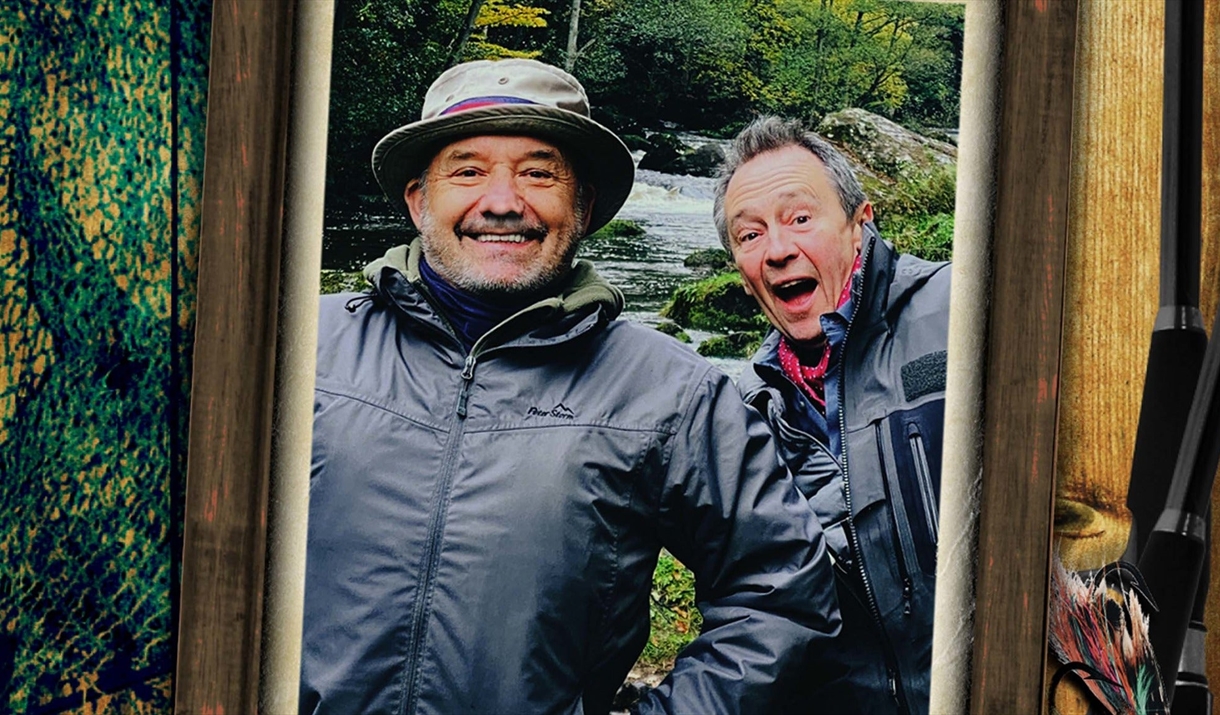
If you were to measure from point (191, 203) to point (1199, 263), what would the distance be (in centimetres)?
107

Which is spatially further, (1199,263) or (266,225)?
(1199,263)

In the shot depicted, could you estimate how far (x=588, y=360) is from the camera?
104cm

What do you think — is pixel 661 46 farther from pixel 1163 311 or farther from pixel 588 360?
pixel 1163 311

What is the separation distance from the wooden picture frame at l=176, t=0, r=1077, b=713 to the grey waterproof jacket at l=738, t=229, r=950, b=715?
29 mm

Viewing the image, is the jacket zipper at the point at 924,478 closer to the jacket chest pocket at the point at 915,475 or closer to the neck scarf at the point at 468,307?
the jacket chest pocket at the point at 915,475

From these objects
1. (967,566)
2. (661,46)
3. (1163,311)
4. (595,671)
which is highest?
(661,46)

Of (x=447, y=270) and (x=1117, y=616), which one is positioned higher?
(x=447, y=270)

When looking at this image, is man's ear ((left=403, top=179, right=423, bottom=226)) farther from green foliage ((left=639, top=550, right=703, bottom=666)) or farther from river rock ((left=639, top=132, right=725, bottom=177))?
green foliage ((left=639, top=550, right=703, bottom=666))

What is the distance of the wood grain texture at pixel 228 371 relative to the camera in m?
1.00

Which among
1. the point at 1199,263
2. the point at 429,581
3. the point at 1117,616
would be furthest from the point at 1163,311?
the point at 429,581

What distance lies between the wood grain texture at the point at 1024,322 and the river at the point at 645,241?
0.29 meters

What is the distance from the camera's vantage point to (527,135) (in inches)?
40.8

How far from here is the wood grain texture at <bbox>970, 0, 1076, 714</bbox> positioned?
103 centimetres

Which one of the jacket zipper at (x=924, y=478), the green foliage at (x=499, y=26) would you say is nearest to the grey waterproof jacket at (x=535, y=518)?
the jacket zipper at (x=924, y=478)
